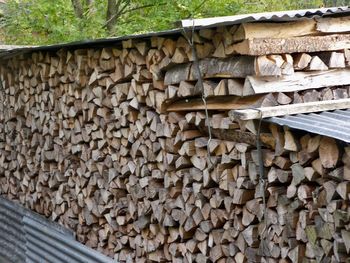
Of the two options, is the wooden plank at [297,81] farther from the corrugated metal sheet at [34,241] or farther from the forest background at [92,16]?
the forest background at [92,16]

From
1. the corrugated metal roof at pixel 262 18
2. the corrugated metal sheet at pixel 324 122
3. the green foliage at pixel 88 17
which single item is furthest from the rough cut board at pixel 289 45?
the green foliage at pixel 88 17

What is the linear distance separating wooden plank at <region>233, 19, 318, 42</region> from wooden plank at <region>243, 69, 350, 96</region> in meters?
0.23

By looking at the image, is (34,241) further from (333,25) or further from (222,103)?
(333,25)

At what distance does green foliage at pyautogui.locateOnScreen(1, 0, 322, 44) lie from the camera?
9594 millimetres

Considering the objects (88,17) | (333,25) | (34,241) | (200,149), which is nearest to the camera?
(333,25)

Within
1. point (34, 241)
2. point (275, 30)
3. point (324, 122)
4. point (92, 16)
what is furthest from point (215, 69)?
point (92, 16)

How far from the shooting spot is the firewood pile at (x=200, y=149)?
3.36 meters

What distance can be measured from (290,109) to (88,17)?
6796mm

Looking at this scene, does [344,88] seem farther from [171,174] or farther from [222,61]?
[171,174]

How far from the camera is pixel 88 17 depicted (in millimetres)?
9828

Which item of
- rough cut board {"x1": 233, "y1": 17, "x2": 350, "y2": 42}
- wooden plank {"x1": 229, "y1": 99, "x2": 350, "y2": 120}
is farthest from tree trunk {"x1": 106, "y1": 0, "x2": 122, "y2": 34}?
wooden plank {"x1": 229, "y1": 99, "x2": 350, "y2": 120}

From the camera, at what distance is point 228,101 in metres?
3.95

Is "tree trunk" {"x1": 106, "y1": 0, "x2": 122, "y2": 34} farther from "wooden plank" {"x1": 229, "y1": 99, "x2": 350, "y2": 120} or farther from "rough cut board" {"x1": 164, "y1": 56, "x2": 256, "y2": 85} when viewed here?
"wooden plank" {"x1": 229, "y1": 99, "x2": 350, "y2": 120}

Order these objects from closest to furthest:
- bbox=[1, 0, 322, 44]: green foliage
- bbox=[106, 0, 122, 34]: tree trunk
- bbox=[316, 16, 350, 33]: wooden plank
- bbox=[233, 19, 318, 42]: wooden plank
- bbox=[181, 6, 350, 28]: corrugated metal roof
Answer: bbox=[181, 6, 350, 28]: corrugated metal roof < bbox=[233, 19, 318, 42]: wooden plank < bbox=[316, 16, 350, 33]: wooden plank < bbox=[1, 0, 322, 44]: green foliage < bbox=[106, 0, 122, 34]: tree trunk
